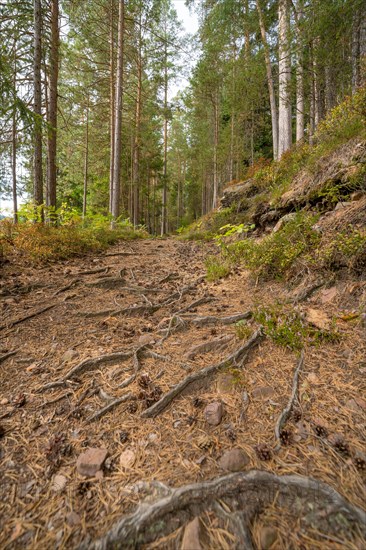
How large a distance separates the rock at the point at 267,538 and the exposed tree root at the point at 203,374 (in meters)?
1.05

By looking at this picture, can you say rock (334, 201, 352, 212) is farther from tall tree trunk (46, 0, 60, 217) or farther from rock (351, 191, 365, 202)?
tall tree trunk (46, 0, 60, 217)

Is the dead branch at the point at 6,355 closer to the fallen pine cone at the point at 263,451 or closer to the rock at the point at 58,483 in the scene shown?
the rock at the point at 58,483

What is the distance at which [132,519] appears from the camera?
1.25 m

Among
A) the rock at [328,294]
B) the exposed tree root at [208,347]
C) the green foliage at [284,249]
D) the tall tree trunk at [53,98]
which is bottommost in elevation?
the exposed tree root at [208,347]

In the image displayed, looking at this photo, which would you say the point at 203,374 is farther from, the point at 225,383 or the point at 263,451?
the point at 263,451

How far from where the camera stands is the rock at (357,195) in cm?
390

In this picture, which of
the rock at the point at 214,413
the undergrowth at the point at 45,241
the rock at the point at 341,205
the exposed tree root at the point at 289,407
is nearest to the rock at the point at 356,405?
the exposed tree root at the point at 289,407

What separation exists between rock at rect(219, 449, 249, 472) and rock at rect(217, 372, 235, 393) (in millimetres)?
590

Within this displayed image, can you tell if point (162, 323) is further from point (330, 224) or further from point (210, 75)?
point (210, 75)

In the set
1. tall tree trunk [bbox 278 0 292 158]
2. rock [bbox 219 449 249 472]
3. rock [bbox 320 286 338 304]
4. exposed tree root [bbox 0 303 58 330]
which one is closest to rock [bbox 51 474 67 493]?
rock [bbox 219 449 249 472]

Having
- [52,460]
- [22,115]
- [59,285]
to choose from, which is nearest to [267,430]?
[52,460]

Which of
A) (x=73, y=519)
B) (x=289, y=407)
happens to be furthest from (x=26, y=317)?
(x=289, y=407)

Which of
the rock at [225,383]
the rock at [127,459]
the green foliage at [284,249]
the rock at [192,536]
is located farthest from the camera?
the green foliage at [284,249]

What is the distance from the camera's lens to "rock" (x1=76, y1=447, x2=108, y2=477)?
1563mm
